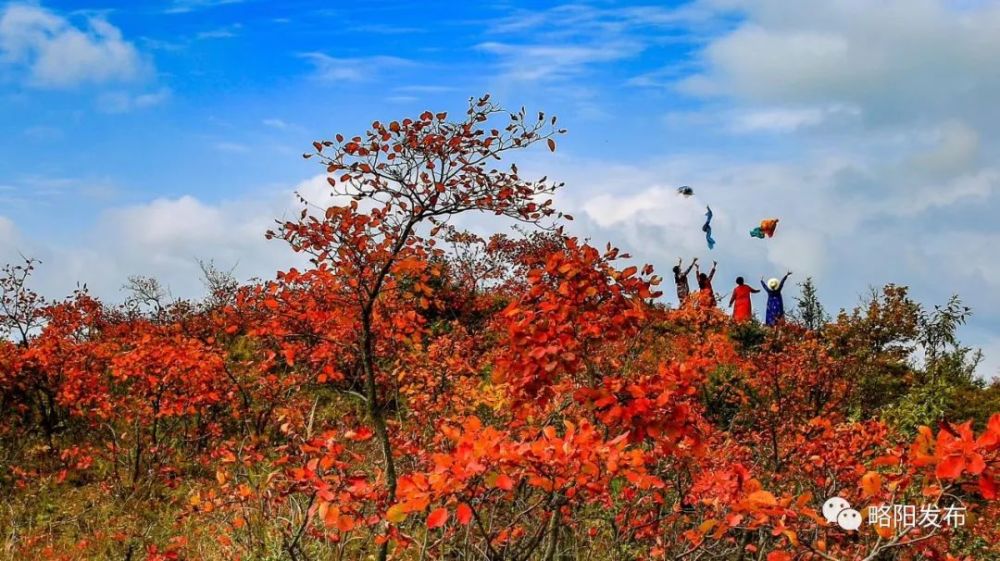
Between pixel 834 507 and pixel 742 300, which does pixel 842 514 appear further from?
pixel 742 300

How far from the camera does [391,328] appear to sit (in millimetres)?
9070

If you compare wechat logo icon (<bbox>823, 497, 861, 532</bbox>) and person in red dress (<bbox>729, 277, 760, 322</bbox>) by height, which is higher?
person in red dress (<bbox>729, 277, 760, 322</bbox>)

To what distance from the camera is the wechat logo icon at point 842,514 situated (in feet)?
15.1

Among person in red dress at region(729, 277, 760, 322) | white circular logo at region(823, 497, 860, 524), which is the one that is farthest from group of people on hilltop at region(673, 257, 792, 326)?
white circular logo at region(823, 497, 860, 524)

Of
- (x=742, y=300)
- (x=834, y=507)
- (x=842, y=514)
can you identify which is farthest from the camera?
(x=742, y=300)

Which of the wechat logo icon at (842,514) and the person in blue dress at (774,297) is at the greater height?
the person in blue dress at (774,297)

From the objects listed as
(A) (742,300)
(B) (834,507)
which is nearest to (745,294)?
(A) (742,300)

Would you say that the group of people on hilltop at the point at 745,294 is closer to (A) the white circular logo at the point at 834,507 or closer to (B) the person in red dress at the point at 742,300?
(B) the person in red dress at the point at 742,300

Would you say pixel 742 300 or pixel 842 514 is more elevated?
pixel 742 300

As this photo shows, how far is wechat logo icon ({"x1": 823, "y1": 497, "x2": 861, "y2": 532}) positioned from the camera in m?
4.60

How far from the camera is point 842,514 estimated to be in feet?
15.8

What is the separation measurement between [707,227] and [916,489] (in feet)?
49.6

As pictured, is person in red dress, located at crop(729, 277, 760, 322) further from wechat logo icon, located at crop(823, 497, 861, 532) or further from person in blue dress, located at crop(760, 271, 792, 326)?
wechat logo icon, located at crop(823, 497, 861, 532)

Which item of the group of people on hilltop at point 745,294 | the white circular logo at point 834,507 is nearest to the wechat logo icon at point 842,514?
the white circular logo at point 834,507
